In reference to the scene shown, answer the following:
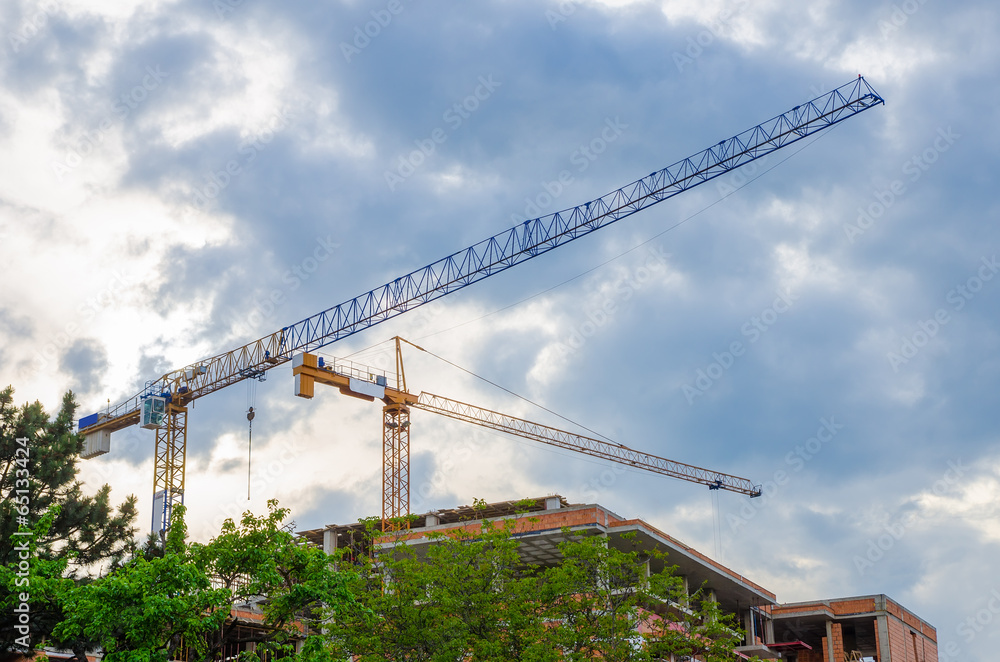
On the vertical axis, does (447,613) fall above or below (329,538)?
below

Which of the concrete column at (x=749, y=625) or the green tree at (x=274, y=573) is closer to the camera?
the green tree at (x=274, y=573)

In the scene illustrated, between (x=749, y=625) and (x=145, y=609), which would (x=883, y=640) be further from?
(x=145, y=609)

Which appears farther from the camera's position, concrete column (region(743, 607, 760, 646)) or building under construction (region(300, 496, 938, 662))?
concrete column (region(743, 607, 760, 646))

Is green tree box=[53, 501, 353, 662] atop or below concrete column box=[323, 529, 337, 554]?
below

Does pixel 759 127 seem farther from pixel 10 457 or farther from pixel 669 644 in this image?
pixel 10 457

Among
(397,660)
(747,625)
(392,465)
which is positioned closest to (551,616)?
(397,660)

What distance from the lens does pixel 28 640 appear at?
33094mm

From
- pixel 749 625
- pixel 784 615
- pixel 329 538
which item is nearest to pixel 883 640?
pixel 784 615

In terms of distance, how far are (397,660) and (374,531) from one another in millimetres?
5901

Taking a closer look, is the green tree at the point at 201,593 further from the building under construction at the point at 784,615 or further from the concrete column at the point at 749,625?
the concrete column at the point at 749,625

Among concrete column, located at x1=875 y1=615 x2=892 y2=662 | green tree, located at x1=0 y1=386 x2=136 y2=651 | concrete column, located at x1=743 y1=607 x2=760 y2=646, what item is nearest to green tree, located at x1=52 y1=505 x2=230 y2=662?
green tree, located at x1=0 y1=386 x2=136 y2=651

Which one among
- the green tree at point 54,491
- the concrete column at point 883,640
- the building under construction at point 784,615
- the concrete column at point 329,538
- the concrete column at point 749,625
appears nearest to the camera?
the green tree at point 54,491

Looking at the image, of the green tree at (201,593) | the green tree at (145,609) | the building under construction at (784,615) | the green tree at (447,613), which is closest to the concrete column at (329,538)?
the building under construction at (784,615)

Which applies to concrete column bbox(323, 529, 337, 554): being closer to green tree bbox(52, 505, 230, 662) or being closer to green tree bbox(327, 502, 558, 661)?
green tree bbox(327, 502, 558, 661)
